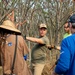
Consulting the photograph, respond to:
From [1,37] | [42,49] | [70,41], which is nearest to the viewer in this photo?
[70,41]

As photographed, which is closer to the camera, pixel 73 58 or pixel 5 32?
pixel 73 58

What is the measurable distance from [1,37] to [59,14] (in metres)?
9.90

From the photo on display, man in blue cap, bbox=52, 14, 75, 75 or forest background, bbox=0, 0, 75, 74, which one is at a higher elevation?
forest background, bbox=0, 0, 75, 74

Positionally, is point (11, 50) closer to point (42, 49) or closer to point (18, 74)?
point (18, 74)

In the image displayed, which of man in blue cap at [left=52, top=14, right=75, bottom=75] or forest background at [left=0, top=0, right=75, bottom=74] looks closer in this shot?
man in blue cap at [left=52, top=14, right=75, bottom=75]

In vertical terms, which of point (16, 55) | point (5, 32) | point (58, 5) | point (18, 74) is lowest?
point (18, 74)

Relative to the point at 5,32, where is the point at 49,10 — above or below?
above

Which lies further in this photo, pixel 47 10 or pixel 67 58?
pixel 47 10

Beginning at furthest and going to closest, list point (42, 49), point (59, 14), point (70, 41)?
point (59, 14) → point (42, 49) → point (70, 41)

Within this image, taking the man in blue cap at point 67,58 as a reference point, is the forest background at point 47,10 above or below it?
above

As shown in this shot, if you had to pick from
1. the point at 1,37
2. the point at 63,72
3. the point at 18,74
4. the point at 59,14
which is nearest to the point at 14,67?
the point at 18,74

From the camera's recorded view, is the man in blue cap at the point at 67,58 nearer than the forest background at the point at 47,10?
Yes

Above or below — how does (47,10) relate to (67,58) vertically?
above

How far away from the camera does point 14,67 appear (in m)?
5.07
